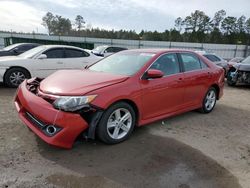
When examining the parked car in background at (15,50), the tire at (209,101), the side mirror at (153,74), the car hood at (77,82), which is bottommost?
→ the tire at (209,101)

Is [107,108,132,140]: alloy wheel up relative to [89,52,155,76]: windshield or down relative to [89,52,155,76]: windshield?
down

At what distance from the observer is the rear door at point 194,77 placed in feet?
16.6

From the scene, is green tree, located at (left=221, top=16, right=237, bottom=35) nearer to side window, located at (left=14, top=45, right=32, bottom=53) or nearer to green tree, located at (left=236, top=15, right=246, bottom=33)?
green tree, located at (left=236, top=15, right=246, bottom=33)

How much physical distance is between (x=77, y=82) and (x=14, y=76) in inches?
183

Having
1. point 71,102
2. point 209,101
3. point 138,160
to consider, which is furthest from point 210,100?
point 71,102

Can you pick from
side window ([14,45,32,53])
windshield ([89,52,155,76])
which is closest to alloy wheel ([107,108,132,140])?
windshield ([89,52,155,76])

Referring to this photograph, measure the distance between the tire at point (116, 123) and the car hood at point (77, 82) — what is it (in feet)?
1.35

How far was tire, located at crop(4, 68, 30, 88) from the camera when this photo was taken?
24.3ft

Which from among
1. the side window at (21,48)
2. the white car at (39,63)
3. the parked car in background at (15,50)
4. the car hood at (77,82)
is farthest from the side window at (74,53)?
the side window at (21,48)

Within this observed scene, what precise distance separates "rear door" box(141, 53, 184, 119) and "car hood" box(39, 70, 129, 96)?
0.54m

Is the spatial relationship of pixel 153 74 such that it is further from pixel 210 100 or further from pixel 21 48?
pixel 21 48

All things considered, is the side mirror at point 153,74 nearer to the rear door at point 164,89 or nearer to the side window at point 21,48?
the rear door at point 164,89

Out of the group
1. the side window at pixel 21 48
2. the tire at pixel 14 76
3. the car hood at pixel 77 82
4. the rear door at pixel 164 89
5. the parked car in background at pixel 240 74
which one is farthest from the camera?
the side window at pixel 21 48

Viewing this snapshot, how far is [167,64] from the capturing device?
473cm
